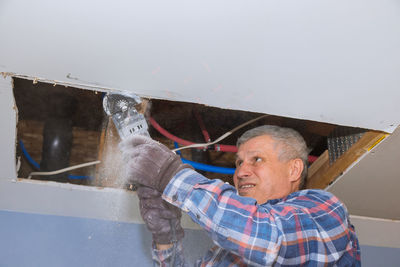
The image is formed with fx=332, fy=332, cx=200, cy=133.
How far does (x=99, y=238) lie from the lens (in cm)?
151

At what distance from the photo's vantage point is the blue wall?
1425 millimetres

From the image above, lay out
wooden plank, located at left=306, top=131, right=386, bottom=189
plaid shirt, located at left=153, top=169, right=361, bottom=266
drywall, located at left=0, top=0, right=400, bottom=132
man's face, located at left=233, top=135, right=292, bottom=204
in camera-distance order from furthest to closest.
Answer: man's face, located at left=233, top=135, right=292, bottom=204 → wooden plank, located at left=306, top=131, right=386, bottom=189 → plaid shirt, located at left=153, top=169, right=361, bottom=266 → drywall, located at left=0, top=0, right=400, bottom=132

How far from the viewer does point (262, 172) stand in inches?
47.3

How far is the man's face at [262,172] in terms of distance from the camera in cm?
119

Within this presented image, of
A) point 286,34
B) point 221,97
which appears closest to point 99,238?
point 221,97

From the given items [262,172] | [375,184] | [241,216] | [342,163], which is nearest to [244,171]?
[262,172]

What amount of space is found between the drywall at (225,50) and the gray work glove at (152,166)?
6.2 inches

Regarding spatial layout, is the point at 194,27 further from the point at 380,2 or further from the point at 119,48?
the point at 380,2

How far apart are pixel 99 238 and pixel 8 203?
1.34 ft

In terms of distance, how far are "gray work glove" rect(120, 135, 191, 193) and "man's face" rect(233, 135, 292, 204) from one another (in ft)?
1.45

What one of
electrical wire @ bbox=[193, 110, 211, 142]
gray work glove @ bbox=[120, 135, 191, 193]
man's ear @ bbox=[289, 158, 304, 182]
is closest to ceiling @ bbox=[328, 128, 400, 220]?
man's ear @ bbox=[289, 158, 304, 182]

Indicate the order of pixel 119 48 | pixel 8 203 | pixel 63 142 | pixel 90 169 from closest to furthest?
pixel 119 48, pixel 8 203, pixel 63 142, pixel 90 169

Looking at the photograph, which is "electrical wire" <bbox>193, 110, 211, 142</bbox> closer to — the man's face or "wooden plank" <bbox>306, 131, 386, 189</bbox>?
the man's face

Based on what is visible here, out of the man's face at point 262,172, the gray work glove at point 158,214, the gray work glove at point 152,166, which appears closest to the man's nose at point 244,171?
the man's face at point 262,172
